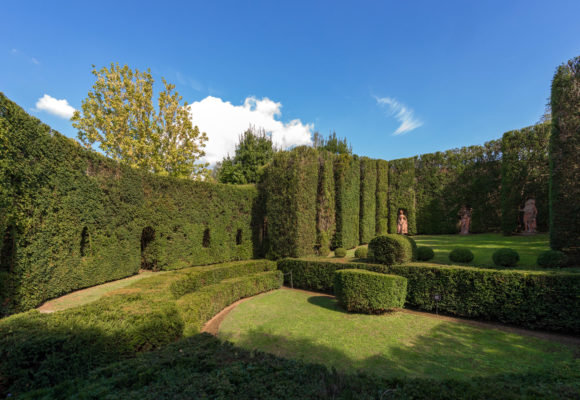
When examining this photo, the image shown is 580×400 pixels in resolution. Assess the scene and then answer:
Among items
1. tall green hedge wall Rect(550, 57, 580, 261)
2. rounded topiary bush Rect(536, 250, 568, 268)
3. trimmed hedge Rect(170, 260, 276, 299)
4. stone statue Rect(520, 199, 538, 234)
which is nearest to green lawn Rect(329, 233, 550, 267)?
stone statue Rect(520, 199, 538, 234)

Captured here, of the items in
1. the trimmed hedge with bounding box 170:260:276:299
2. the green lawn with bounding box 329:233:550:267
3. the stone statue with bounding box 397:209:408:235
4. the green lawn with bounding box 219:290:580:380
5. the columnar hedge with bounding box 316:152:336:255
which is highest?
the columnar hedge with bounding box 316:152:336:255

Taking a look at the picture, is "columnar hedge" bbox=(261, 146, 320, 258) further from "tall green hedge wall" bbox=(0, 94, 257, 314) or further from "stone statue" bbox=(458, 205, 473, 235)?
"stone statue" bbox=(458, 205, 473, 235)

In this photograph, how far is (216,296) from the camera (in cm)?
939

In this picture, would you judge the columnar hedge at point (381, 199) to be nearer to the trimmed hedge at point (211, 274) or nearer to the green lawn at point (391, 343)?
the trimmed hedge at point (211, 274)

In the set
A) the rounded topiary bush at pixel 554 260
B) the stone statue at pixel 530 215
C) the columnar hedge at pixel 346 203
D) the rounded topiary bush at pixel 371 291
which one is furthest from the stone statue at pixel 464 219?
the rounded topiary bush at pixel 371 291

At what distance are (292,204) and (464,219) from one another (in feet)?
58.3

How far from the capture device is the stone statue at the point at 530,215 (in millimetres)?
16953

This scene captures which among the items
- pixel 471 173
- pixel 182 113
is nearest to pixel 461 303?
pixel 471 173

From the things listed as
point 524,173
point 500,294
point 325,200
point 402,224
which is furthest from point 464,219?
point 500,294

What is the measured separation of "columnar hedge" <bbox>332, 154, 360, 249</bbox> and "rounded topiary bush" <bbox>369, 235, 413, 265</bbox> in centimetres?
732

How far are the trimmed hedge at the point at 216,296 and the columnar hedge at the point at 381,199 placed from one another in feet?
43.2

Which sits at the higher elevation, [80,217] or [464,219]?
[80,217]

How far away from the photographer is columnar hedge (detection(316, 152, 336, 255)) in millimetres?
16559

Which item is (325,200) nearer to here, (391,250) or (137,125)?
(391,250)
